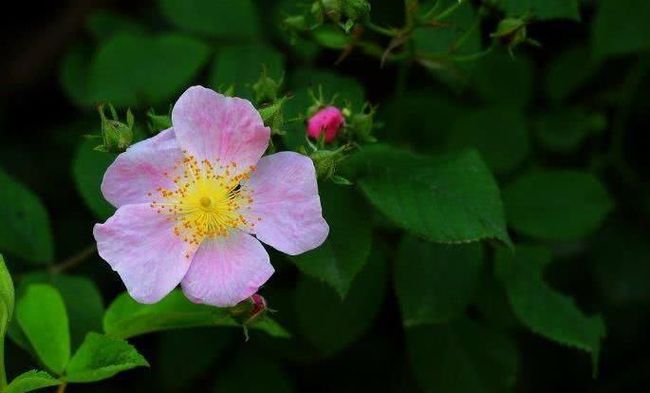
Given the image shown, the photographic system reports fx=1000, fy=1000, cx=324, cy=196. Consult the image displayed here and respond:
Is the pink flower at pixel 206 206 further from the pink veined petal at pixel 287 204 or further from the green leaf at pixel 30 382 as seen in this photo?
the green leaf at pixel 30 382

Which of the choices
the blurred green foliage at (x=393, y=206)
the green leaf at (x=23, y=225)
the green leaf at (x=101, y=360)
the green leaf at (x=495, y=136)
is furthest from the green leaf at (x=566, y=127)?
the green leaf at (x=101, y=360)

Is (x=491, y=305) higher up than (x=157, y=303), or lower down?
lower down

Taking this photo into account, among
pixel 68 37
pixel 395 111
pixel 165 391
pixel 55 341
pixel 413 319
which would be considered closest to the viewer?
pixel 55 341

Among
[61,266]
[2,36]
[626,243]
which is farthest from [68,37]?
[626,243]

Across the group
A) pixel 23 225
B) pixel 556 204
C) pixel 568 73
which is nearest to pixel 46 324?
pixel 23 225

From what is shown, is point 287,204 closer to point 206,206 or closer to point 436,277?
point 206,206

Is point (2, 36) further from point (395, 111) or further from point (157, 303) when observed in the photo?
point (157, 303)

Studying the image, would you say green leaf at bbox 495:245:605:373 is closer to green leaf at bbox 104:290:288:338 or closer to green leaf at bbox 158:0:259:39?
green leaf at bbox 104:290:288:338
